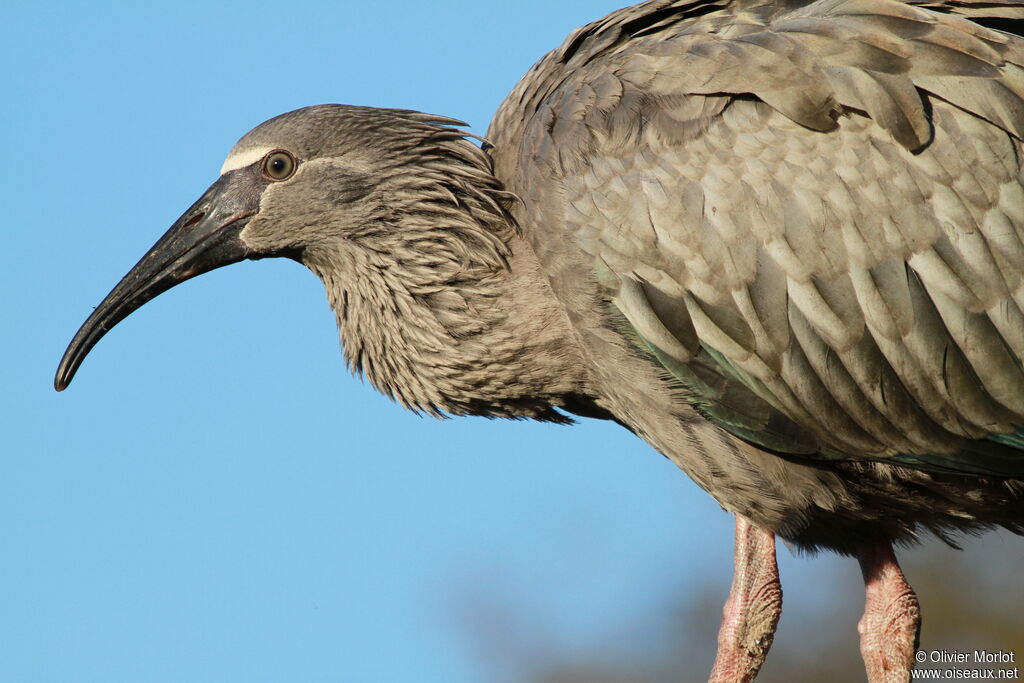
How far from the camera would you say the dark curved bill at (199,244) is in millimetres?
6367

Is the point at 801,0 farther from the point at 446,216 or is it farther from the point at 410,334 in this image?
the point at 410,334

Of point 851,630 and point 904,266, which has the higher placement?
point 904,266

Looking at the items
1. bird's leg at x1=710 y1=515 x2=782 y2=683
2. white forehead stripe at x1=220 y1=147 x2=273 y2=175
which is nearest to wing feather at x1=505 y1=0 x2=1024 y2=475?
bird's leg at x1=710 y1=515 x2=782 y2=683

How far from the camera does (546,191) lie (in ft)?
18.8

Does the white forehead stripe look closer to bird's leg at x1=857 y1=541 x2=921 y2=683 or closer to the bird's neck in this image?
the bird's neck

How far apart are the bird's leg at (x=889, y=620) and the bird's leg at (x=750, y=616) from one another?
0.44 meters

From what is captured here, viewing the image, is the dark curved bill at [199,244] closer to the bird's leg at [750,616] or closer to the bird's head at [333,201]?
the bird's head at [333,201]

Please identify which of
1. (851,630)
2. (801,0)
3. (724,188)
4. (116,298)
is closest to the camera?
(724,188)

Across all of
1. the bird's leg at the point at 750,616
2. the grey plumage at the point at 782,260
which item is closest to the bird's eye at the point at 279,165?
the grey plumage at the point at 782,260

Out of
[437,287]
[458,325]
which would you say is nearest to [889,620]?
[458,325]

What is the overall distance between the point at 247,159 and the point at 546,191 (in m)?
1.49

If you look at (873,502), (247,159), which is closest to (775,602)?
(873,502)

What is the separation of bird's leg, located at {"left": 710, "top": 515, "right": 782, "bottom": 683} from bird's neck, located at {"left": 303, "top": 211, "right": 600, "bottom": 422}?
113cm

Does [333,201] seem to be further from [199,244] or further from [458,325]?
[458,325]
